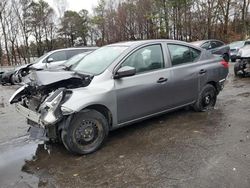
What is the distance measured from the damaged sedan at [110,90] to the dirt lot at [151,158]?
0.33 meters

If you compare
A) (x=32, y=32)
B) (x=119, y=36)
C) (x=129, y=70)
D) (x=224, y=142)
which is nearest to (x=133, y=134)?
(x=129, y=70)

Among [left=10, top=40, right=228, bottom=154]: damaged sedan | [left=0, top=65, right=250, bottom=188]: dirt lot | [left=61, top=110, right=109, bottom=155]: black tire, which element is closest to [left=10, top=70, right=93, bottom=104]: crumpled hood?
[left=10, top=40, right=228, bottom=154]: damaged sedan

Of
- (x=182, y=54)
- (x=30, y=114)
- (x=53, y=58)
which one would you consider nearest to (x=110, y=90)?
(x=30, y=114)

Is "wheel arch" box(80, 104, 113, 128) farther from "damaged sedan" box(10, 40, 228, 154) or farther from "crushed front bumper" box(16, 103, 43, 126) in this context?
"crushed front bumper" box(16, 103, 43, 126)

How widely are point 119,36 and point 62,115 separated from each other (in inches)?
1387

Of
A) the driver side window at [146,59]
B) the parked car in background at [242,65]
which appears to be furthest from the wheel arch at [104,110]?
the parked car in background at [242,65]

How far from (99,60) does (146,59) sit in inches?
33.0

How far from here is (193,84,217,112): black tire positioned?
584 cm

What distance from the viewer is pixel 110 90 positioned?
14.2 ft

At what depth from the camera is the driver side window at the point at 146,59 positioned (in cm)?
479

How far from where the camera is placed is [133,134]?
4.93 meters

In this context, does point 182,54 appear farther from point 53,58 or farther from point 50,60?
point 53,58

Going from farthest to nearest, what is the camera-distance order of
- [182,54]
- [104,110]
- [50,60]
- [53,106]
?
[50,60], [182,54], [104,110], [53,106]

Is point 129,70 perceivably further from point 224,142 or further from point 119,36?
point 119,36
